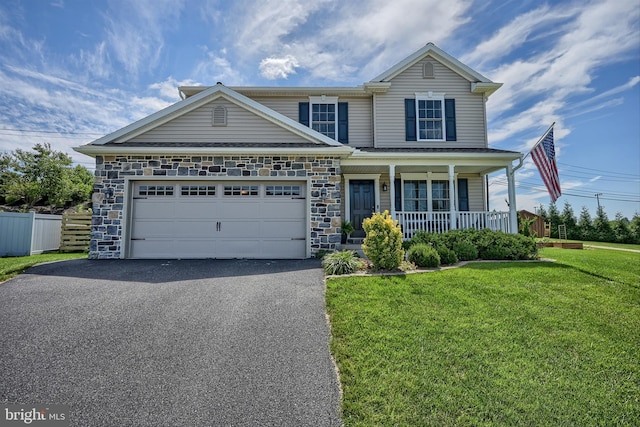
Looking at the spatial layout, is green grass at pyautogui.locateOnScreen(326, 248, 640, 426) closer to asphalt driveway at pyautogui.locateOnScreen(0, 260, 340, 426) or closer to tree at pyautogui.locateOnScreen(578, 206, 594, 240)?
asphalt driveway at pyautogui.locateOnScreen(0, 260, 340, 426)

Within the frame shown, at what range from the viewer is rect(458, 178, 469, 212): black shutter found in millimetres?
12156

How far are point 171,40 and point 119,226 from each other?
5835 mm

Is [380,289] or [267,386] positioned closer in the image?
[267,386]

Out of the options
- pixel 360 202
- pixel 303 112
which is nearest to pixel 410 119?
pixel 360 202

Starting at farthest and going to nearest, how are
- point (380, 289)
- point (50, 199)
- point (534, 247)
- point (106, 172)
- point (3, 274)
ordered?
point (50, 199)
point (106, 172)
point (534, 247)
point (3, 274)
point (380, 289)

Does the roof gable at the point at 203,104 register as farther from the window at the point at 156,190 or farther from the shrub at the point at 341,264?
the shrub at the point at 341,264

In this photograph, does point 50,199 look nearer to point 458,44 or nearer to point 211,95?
point 211,95

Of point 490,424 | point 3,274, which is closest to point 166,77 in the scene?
point 3,274

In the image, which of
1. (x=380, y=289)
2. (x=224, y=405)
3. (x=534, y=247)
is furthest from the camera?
(x=534, y=247)

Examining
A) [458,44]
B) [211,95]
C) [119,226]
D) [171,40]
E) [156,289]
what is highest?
[458,44]

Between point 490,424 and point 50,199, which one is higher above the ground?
point 50,199

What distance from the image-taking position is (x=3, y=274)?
650cm

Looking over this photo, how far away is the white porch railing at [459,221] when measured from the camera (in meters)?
10.3

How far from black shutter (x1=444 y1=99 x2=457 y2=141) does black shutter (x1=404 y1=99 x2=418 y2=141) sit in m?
1.31
